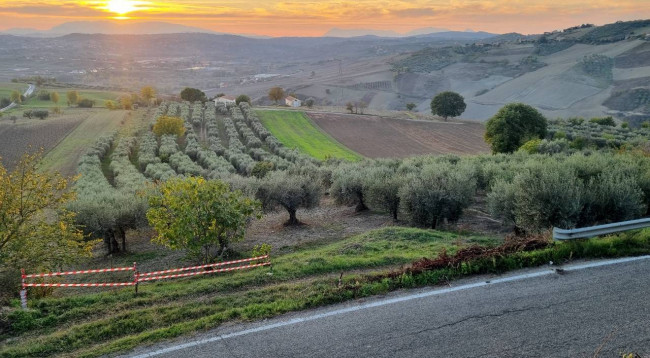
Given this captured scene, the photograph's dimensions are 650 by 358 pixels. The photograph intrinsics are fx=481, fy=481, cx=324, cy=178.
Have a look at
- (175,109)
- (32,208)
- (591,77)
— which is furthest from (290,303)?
(591,77)

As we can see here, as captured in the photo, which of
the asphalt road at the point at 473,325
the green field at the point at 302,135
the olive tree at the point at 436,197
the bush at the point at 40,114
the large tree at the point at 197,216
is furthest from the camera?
the bush at the point at 40,114

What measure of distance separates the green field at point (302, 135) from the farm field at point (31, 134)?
27801 millimetres

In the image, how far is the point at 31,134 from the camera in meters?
69.0

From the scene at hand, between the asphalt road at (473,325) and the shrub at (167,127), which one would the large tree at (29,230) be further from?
the shrub at (167,127)

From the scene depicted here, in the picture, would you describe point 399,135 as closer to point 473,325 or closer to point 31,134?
point 31,134

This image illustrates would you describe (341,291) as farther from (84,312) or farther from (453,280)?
(84,312)

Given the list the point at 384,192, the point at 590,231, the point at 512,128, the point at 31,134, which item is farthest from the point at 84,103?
the point at 590,231

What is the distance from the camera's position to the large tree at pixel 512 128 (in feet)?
174

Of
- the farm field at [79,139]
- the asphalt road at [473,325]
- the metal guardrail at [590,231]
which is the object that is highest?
the metal guardrail at [590,231]

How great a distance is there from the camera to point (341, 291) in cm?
946

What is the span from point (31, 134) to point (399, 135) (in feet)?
181

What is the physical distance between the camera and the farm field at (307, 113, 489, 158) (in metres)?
67.8

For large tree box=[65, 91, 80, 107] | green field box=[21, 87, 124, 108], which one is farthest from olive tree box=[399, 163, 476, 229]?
large tree box=[65, 91, 80, 107]

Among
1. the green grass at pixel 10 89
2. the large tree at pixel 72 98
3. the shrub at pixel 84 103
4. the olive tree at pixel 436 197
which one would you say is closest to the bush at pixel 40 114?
the shrub at pixel 84 103
